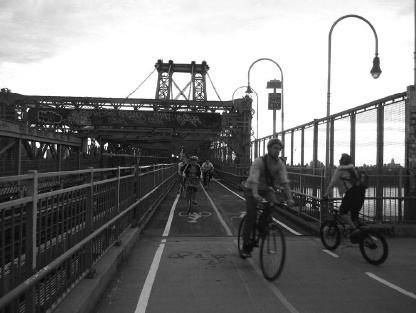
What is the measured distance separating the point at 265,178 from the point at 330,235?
2392 mm

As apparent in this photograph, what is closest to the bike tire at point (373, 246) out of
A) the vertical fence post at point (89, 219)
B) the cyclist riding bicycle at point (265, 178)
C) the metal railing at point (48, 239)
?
the cyclist riding bicycle at point (265, 178)

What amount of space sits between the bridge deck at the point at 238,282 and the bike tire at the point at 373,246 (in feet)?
0.44

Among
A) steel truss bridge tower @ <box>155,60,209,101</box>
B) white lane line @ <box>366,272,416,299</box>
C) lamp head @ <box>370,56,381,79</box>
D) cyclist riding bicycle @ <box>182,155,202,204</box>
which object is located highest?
steel truss bridge tower @ <box>155,60,209,101</box>

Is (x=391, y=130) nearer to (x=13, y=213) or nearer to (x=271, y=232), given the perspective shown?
(x=271, y=232)

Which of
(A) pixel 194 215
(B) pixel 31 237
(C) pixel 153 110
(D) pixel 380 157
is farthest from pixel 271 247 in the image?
(C) pixel 153 110

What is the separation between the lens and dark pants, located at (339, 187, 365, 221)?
290 inches

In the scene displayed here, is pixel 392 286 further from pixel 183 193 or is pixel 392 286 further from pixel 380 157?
pixel 183 193

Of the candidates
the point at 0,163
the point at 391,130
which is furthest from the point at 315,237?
the point at 0,163

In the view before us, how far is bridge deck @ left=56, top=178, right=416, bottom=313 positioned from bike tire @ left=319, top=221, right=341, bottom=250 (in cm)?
17

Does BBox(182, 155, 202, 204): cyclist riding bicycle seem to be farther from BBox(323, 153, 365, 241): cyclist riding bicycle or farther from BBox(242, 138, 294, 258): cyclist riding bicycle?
BBox(242, 138, 294, 258): cyclist riding bicycle

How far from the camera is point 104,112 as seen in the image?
30.1m

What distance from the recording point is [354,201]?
7352 mm

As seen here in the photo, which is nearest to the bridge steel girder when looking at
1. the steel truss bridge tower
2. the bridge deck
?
the bridge deck

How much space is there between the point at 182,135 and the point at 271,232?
2736 cm
